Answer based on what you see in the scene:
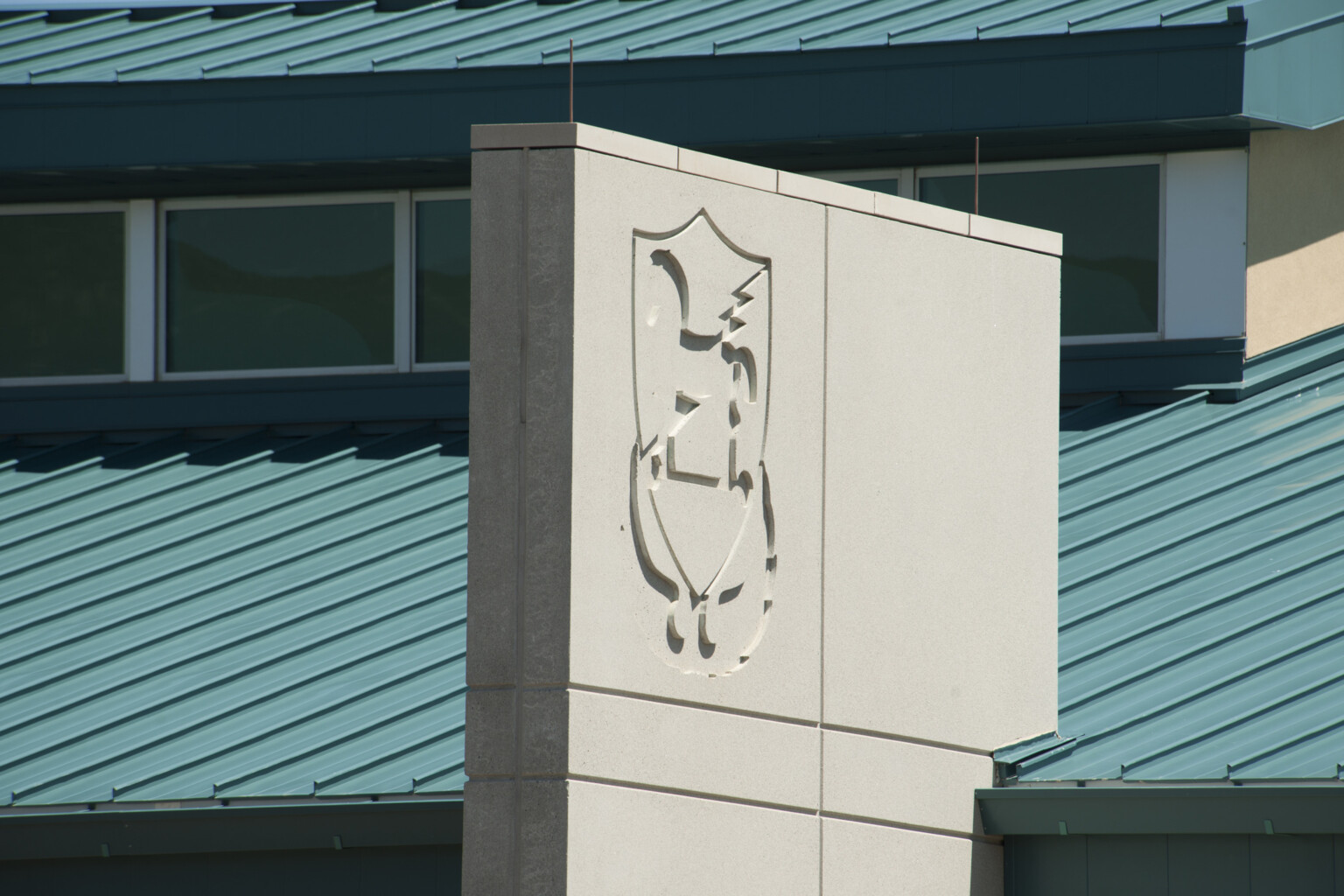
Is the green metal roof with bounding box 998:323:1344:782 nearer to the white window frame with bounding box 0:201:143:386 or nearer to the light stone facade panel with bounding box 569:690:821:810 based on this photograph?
the light stone facade panel with bounding box 569:690:821:810

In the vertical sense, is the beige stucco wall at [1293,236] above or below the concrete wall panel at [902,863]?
above

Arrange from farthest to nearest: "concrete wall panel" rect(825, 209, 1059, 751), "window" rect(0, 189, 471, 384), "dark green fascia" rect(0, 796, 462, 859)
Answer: "window" rect(0, 189, 471, 384)
"dark green fascia" rect(0, 796, 462, 859)
"concrete wall panel" rect(825, 209, 1059, 751)

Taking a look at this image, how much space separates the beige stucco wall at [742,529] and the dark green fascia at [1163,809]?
220 mm

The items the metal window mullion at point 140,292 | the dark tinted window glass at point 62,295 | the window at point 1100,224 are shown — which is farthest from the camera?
the dark tinted window glass at point 62,295

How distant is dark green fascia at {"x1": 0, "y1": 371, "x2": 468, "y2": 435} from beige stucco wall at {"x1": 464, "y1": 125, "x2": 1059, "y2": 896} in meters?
4.92

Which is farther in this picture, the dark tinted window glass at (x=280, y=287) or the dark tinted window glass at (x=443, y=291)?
the dark tinted window glass at (x=280, y=287)

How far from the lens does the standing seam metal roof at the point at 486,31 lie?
Answer: 1299 centimetres

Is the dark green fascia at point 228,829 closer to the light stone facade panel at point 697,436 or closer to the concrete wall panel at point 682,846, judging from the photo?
the concrete wall panel at point 682,846

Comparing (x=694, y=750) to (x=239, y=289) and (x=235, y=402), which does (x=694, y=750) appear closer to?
(x=235, y=402)

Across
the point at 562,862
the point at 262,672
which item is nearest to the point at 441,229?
the point at 262,672

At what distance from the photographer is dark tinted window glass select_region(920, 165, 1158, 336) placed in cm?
1260

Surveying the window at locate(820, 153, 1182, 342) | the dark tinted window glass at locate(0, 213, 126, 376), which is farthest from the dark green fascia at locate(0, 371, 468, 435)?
the window at locate(820, 153, 1182, 342)

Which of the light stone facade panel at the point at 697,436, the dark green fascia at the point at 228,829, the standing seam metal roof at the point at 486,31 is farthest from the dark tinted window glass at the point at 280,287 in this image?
the light stone facade panel at the point at 697,436

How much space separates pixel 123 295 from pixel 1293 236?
796 centimetres
